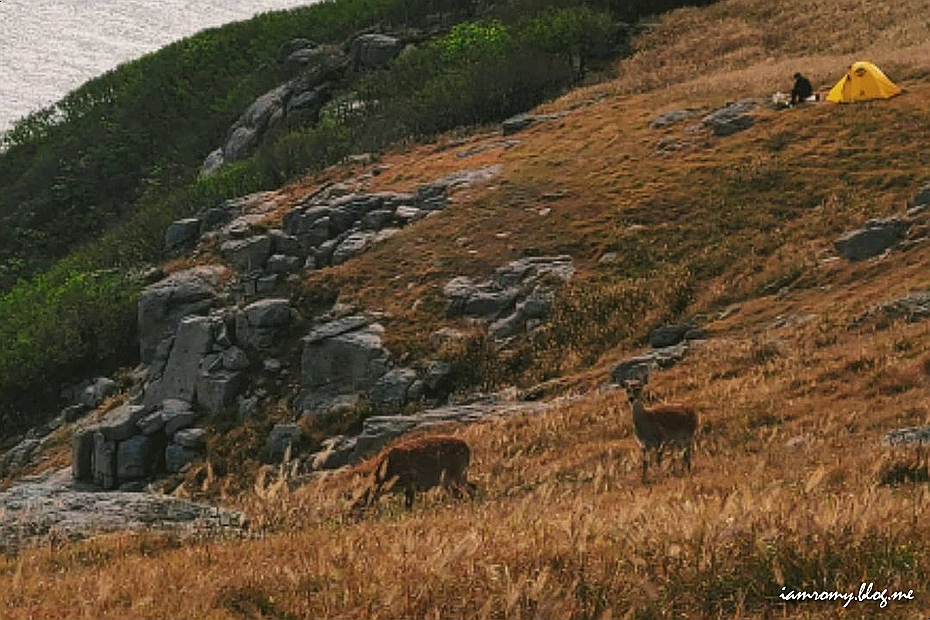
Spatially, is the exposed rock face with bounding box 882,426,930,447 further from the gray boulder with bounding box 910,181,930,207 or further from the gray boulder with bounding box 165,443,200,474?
the gray boulder with bounding box 165,443,200,474

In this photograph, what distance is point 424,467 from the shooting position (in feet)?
42.1

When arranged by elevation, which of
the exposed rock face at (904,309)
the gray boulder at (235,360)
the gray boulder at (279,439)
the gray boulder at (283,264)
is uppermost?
the exposed rock face at (904,309)

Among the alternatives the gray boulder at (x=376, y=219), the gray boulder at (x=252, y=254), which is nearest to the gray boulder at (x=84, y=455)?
the gray boulder at (x=252, y=254)

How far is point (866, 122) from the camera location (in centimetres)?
3906

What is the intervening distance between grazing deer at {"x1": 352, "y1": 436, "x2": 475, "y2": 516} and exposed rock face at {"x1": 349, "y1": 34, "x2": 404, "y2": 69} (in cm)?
7405

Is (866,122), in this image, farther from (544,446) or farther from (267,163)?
(267,163)

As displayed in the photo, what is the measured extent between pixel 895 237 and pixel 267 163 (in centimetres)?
4471

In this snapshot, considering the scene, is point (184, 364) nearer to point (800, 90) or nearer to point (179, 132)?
point (800, 90)

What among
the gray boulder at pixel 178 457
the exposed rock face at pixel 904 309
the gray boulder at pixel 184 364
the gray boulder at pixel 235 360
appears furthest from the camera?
the gray boulder at pixel 184 364

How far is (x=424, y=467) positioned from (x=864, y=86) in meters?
35.2

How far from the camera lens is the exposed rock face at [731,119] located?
42.7 m

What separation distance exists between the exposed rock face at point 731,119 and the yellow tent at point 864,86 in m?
3.65

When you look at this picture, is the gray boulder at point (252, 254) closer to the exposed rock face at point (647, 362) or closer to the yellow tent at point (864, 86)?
the exposed rock face at point (647, 362)

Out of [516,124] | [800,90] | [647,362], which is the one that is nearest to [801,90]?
[800,90]
